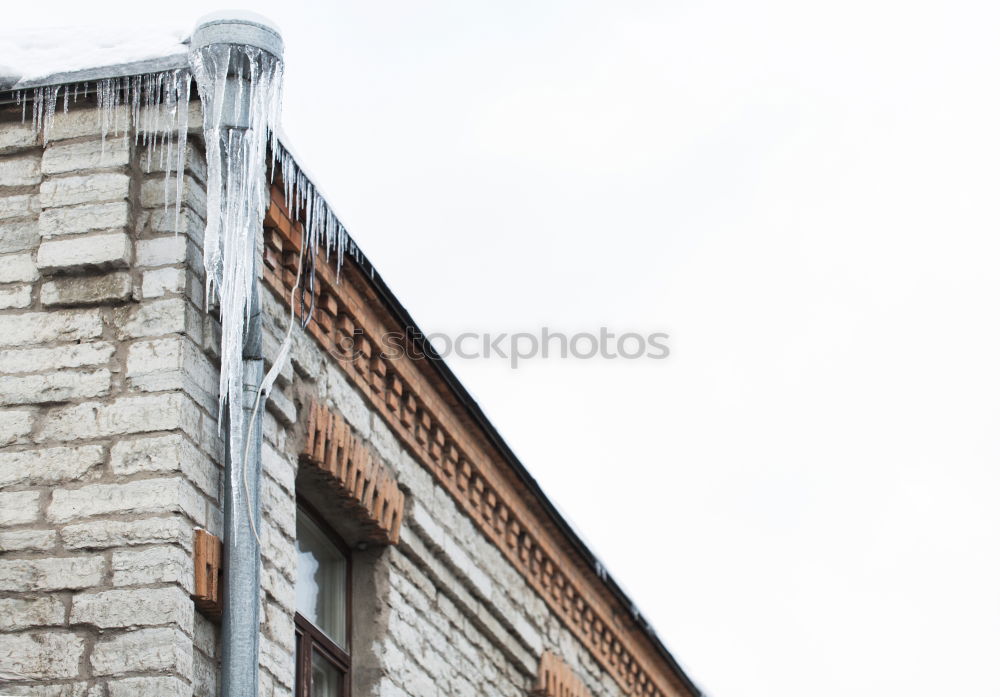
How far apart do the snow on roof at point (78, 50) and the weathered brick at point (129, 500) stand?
1.84 meters

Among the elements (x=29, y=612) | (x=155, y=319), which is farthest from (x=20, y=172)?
(x=29, y=612)

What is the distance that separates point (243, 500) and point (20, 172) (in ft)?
5.95

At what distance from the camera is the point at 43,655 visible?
5.97 meters

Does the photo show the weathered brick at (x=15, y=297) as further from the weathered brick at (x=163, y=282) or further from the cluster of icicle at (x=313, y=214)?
the cluster of icicle at (x=313, y=214)

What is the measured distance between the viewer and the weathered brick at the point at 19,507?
6.23 m

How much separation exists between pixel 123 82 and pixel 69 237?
0.71 meters

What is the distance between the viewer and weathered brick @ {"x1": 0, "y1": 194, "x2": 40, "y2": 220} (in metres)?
6.84

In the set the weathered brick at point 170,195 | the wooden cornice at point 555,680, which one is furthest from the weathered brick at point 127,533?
the wooden cornice at point 555,680

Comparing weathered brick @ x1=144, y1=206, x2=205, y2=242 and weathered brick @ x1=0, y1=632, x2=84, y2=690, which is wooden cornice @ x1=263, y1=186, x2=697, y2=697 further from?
weathered brick @ x1=0, y1=632, x2=84, y2=690

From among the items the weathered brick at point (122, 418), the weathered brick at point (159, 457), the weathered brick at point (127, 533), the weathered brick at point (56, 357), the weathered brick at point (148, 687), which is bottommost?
the weathered brick at point (148, 687)

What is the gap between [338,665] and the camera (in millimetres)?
7754

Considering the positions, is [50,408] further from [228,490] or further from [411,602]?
[411,602]

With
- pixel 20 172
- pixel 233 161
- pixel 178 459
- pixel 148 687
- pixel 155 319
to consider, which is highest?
pixel 20 172

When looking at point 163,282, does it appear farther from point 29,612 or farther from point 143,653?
point 143,653
